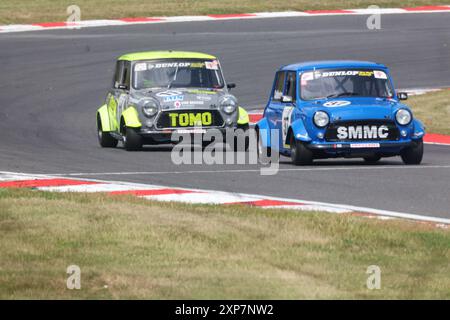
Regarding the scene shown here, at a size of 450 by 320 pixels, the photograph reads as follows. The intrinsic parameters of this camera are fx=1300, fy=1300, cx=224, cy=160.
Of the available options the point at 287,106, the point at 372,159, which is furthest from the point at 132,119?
the point at 372,159

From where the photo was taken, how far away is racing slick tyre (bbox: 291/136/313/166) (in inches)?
669

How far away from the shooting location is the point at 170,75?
67.3 ft

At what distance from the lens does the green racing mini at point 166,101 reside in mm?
19812

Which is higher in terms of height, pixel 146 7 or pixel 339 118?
pixel 339 118

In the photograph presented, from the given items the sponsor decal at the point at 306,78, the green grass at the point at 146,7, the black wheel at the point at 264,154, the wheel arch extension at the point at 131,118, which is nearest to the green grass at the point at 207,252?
the sponsor decal at the point at 306,78

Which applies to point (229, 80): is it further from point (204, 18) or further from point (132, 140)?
point (132, 140)

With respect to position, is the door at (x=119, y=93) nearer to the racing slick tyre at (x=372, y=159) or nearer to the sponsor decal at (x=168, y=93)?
the sponsor decal at (x=168, y=93)

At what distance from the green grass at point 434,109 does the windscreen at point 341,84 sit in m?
5.53

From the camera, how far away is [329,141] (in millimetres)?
16812

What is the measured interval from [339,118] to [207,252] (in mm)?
7112

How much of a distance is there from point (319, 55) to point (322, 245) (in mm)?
23585

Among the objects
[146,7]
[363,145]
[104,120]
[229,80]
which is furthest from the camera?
[146,7]
